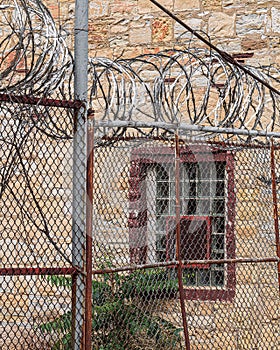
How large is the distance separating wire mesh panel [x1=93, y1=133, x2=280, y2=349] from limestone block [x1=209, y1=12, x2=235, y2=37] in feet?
4.21

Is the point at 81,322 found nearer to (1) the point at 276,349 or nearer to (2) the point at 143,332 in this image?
(2) the point at 143,332

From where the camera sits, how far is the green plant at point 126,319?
5348mm

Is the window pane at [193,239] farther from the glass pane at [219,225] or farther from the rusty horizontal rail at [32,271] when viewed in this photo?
the rusty horizontal rail at [32,271]

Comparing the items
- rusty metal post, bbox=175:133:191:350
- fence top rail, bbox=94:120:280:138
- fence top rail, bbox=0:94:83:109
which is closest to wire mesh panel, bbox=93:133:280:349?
fence top rail, bbox=94:120:280:138

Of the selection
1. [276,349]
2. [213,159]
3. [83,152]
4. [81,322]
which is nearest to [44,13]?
[83,152]

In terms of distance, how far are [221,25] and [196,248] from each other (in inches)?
93.9

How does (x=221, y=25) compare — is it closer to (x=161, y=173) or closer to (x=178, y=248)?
(x=161, y=173)

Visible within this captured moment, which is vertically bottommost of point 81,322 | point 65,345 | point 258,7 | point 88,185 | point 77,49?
point 65,345

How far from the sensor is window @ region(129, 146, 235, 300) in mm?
6465

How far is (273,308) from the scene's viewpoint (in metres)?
6.57

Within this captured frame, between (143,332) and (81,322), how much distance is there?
5.12ft

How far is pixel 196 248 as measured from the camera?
6660 millimetres

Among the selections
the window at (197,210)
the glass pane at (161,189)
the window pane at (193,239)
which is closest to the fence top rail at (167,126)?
the window at (197,210)

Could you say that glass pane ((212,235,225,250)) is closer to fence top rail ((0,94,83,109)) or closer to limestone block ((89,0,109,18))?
limestone block ((89,0,109,18))
